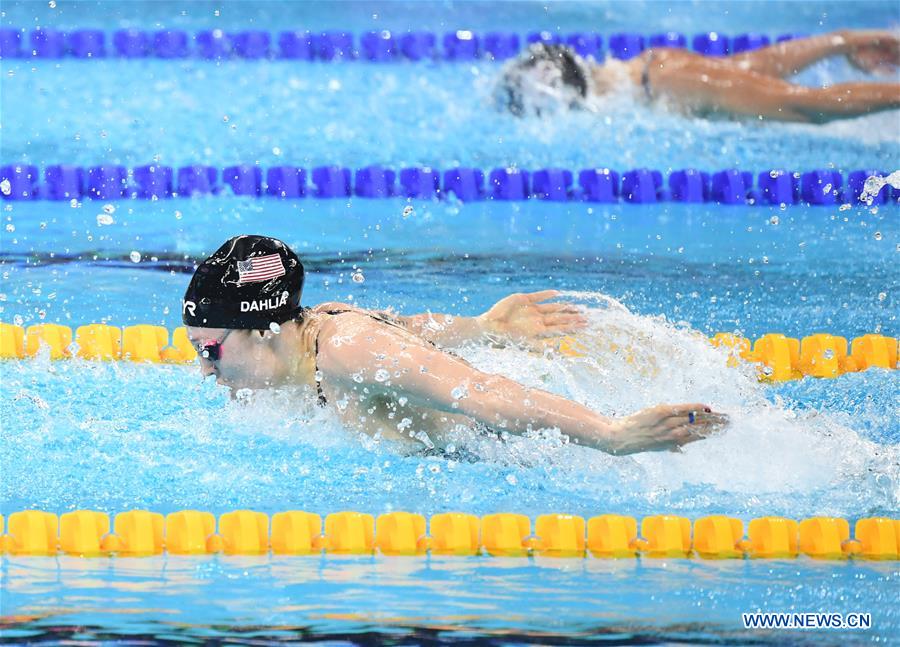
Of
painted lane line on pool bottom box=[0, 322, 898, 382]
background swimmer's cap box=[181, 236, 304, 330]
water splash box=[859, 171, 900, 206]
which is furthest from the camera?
water splash box=[859, 171, 900, 206]

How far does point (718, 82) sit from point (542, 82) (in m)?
0.86

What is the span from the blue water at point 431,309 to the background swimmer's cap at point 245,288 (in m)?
0.26

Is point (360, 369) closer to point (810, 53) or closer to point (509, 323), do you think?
point (509, 323)

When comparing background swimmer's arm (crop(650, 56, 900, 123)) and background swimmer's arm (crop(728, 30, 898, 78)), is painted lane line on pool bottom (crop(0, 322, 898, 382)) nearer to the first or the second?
background swimmer's arm (crop(650, 56, 900, 123))

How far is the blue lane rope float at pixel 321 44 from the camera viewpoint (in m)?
8.23

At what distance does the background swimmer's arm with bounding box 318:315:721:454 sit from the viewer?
285 centimetres

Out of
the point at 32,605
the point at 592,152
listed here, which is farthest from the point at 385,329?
the point at 592,152

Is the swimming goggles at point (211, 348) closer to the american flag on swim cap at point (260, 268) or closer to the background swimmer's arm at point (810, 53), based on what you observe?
the american flag on swim cap at point (260, 268)

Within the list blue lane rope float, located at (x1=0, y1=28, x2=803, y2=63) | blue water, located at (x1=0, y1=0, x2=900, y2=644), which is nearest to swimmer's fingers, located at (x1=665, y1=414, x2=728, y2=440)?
blue water, located at (x1=0, y1=0, x2=900, y2=644)

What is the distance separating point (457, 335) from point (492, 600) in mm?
961

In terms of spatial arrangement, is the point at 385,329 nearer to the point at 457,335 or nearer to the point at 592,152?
the point at 457,335

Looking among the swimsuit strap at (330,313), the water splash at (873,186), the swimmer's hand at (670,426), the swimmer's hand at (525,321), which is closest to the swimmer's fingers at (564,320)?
the swimmer's hand at (525,321)

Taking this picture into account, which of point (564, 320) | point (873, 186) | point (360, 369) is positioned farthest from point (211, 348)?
point (873, 186)

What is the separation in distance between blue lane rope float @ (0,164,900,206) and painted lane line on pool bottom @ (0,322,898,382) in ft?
5.59
